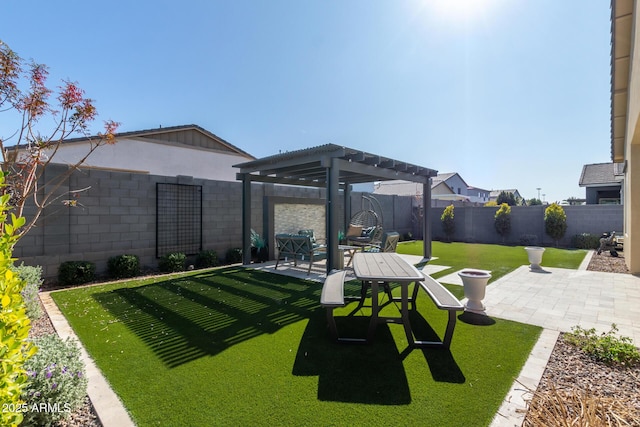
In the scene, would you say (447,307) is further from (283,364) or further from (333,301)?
(283,364)

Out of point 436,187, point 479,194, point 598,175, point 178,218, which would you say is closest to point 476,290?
point 178,218

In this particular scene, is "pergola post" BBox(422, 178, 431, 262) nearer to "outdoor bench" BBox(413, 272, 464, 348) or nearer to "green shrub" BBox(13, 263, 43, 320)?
"outdoor bench" BBox(413, 272, 464, 348)

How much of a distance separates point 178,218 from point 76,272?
2360mm

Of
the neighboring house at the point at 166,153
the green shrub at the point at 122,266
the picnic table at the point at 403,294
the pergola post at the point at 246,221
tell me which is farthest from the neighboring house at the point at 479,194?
the green shrub at the point at 122,266

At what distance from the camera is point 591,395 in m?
2.27

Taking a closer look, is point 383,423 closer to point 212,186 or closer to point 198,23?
point 212,186

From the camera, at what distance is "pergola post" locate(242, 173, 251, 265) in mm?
8234

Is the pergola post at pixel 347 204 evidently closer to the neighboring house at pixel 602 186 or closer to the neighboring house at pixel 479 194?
the neighboring house at pixel 602 186

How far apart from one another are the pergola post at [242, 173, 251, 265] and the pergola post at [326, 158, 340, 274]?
2.81 meters

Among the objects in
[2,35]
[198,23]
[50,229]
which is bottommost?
[50,229]

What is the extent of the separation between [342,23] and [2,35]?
6.28m

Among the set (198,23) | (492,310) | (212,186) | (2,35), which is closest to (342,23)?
(198,23)

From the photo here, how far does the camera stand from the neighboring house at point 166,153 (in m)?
11.5

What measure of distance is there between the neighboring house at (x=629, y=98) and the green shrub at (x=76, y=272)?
379 inches
